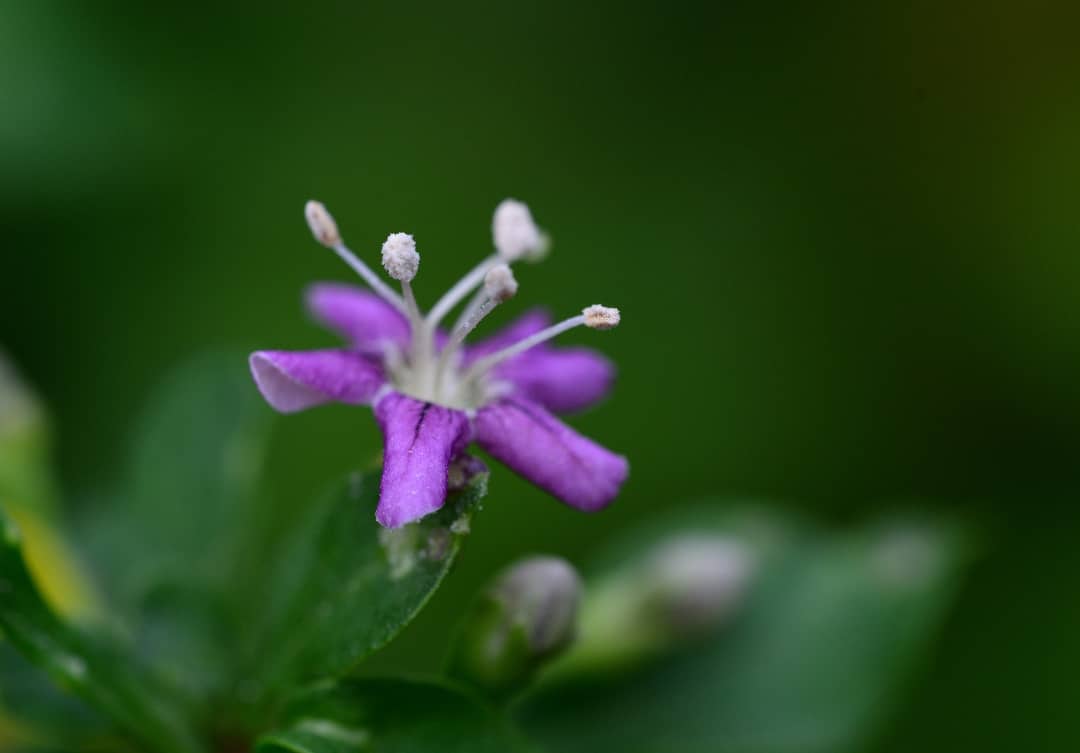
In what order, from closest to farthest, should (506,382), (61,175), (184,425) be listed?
1. (506,382)
2. (184,425)
3. (61,175)

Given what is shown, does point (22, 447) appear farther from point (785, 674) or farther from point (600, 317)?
point (785, 674)

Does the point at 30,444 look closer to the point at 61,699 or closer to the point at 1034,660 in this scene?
the point at 61,699

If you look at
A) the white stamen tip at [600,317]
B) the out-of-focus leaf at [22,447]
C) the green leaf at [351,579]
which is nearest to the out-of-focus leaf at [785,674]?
the green leaf at [351,579]

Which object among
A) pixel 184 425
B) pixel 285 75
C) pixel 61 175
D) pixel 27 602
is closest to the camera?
pixel 27 602

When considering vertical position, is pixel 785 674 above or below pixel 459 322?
below

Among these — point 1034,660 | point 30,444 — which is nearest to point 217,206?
point 30,444

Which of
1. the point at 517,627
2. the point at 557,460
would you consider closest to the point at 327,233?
the point at 557,460

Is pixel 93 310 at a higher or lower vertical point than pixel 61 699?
higher
